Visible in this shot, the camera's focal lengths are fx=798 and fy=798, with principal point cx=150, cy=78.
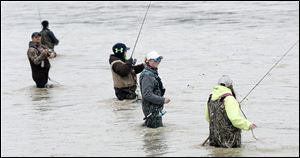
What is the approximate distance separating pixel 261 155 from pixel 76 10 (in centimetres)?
3258

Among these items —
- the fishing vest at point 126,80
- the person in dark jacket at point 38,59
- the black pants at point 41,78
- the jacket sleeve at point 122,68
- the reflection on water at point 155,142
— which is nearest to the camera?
the reflection on water at point 155,142

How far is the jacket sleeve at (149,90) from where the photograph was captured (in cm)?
1086

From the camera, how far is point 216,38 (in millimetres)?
26156

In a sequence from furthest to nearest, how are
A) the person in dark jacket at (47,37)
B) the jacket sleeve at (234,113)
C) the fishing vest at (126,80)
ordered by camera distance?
the person in dark jacket at (47,37) < the fishing vest at (126,80) < the jacket sleeve at (234,113)

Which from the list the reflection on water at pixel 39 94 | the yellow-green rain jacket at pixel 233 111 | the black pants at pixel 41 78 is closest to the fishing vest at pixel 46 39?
the reflection on water at pixel 39 94

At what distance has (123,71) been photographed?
13.7 m

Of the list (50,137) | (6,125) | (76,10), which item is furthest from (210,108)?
(76,10)

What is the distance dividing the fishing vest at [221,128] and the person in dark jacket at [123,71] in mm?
3957

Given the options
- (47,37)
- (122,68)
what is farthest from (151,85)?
(47,37)

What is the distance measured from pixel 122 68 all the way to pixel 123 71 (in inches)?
3.7

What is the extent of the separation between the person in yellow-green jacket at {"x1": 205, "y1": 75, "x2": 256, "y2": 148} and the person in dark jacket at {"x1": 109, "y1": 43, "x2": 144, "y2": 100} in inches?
154

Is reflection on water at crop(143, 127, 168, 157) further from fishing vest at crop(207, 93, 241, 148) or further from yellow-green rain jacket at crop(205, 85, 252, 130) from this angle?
yellow-green rain jacket at crop(205, 85, 252, 130)

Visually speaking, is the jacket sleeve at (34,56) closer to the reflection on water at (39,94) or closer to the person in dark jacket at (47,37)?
the reflection on water at (39,94)

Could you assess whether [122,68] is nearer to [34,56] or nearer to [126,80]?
[126,80]
